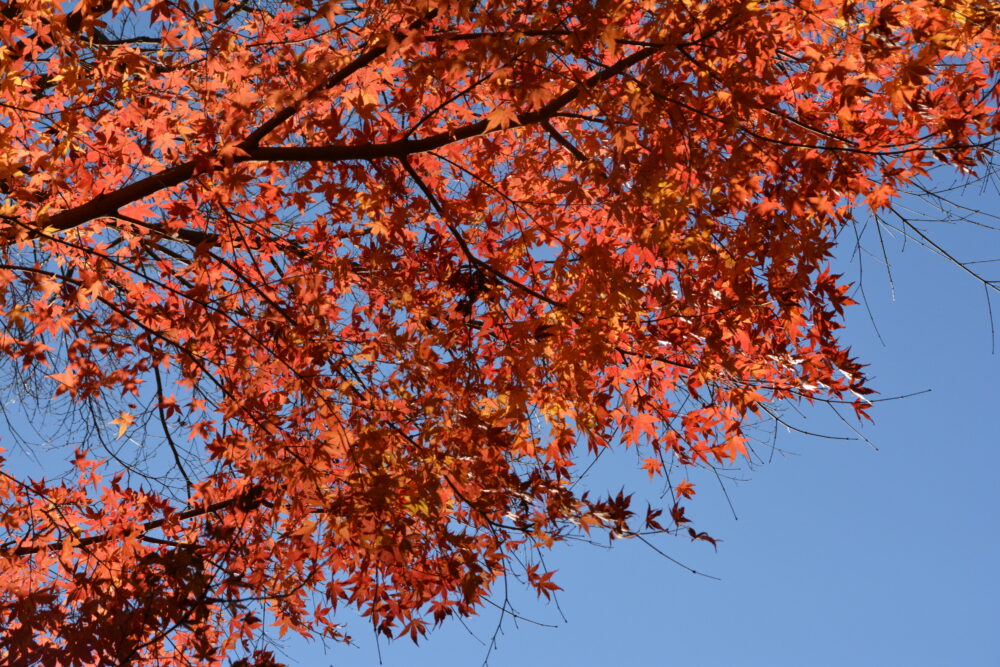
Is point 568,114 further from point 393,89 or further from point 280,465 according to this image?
point 280,465

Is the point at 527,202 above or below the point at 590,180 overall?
above

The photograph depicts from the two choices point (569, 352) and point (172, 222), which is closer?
point (569, 352)

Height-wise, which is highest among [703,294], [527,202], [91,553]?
[527,202]

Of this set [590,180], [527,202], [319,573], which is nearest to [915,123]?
[590,180]

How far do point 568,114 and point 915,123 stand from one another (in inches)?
81.0

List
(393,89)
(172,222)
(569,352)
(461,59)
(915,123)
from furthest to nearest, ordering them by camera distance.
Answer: (172,222)
(393,89)
(569,352)
(915,123)
(461,59)

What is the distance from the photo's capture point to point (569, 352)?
16.9 feet

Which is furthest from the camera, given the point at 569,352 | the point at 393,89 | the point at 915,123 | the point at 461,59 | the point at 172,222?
the point at 172,222

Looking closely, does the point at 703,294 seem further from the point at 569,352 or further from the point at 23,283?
the point at 23,283

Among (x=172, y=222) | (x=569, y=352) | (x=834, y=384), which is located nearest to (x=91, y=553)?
(x=172, y=222)

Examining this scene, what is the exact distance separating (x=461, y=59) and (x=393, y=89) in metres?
1.28

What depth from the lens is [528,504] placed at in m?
5.02

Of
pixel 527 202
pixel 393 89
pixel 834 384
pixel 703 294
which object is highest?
pixel 393 89

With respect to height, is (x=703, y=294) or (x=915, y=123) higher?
(x=915, y=123)
